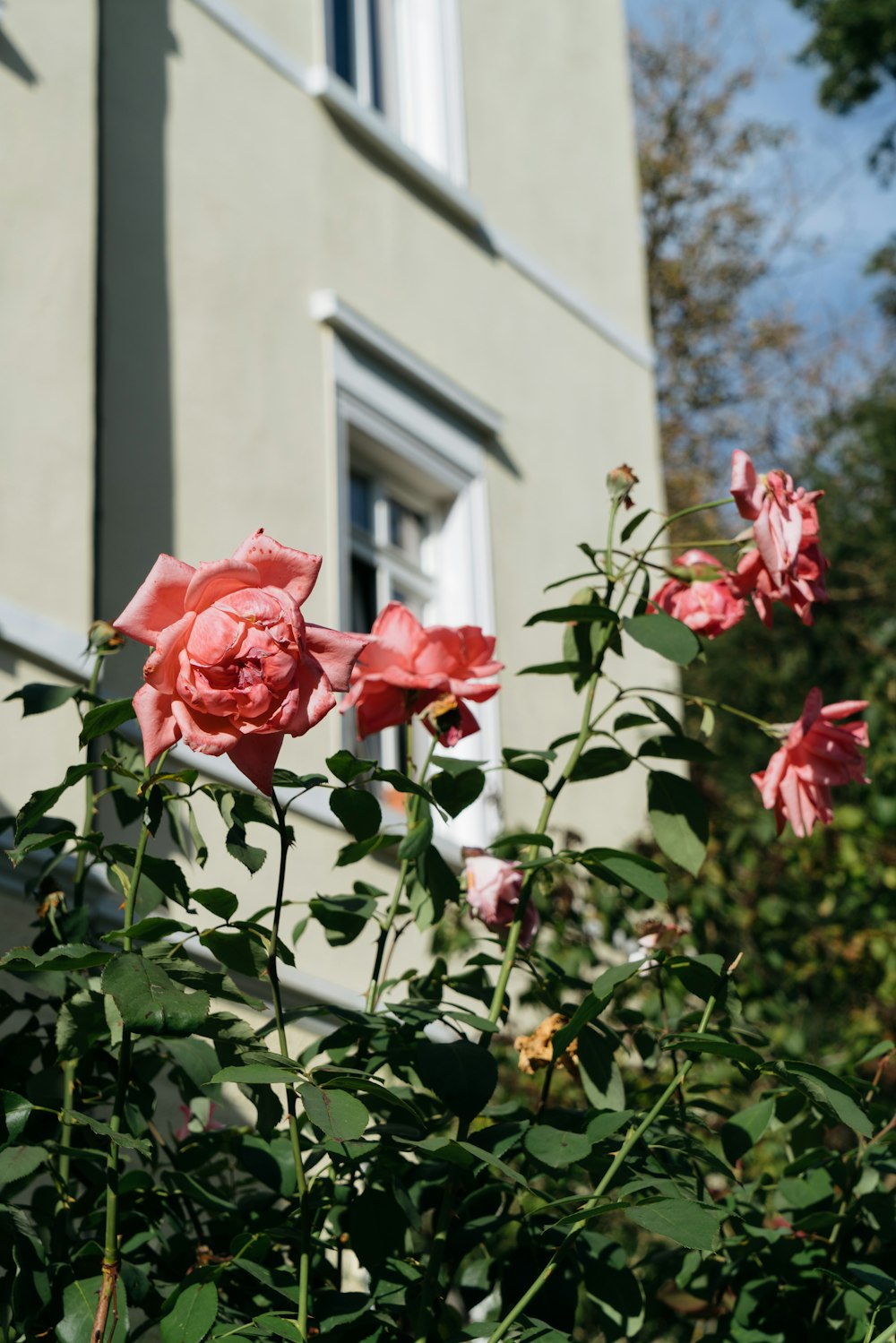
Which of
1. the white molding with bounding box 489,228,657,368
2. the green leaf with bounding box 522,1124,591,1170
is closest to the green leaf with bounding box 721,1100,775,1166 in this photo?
the green leaf with bounding box 522,1124,591,1170

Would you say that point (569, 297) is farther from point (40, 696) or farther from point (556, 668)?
point (40, 696)

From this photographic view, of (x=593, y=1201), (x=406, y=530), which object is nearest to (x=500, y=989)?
(x=593, y=1201)

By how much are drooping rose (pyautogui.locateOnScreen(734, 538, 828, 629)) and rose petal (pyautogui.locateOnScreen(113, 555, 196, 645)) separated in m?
0.96

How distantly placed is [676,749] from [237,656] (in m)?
0.99

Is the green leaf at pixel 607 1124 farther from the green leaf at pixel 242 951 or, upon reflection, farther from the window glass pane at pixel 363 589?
the window glass pane at pixel 363 589

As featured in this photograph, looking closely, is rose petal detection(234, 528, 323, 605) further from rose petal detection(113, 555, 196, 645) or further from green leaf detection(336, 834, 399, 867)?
green leaf detection(336, 834, 399, 867)

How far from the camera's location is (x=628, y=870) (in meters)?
2.26

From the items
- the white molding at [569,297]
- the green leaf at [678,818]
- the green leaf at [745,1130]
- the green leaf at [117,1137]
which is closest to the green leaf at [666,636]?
the green leaf at [678,818]

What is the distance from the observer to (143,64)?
558 centimetres

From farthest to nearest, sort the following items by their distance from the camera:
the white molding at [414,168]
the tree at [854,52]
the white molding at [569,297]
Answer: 1. the tree at [854,52]
2. the white molding at [569,297]
3. the white molding at [414,168]

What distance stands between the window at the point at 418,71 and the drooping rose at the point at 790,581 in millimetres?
5360

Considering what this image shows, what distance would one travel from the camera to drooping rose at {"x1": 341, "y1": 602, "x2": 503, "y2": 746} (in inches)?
96.8

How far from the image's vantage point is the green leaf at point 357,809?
204 cm

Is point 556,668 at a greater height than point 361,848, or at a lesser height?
greater
